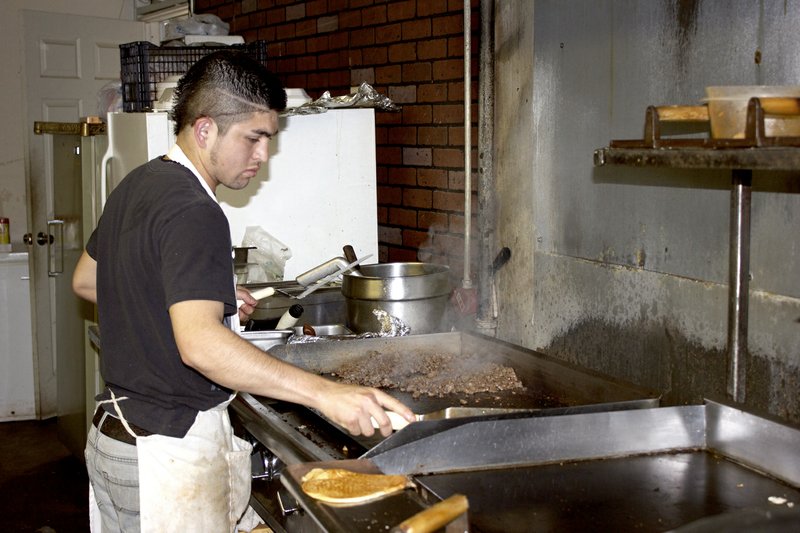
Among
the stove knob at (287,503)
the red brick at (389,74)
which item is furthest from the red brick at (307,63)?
the stove knob at (287,503)

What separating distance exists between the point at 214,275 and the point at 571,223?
5.57 ft

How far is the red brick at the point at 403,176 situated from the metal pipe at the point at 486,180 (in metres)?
0.63

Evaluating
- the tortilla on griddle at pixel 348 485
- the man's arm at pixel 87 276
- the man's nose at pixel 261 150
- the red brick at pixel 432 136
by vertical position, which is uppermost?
the red brick at pixel 432 136

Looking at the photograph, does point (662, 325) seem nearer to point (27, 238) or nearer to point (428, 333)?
point (428, 333)

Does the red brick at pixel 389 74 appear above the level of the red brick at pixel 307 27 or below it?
below

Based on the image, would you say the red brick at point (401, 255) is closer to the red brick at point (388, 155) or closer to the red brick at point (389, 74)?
the red brick at point (388, 155)

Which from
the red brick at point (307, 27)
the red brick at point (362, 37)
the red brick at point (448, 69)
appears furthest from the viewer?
the red brick at point (307, 27)

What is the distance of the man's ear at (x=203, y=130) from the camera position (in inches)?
98.1

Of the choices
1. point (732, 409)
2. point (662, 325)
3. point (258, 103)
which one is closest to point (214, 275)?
point (258, 103)

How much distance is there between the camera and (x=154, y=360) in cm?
239

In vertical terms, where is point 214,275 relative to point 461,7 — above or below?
below

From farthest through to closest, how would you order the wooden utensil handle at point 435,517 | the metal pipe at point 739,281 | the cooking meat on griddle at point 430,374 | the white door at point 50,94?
the white door at point 50,94 < the cooking meat on griddle at point 430,374 < the metal pipe at point 739,281 < the wooden utensil handle at point 435,517

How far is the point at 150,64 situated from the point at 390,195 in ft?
4.48

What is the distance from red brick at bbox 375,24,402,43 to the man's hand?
8.59ft
